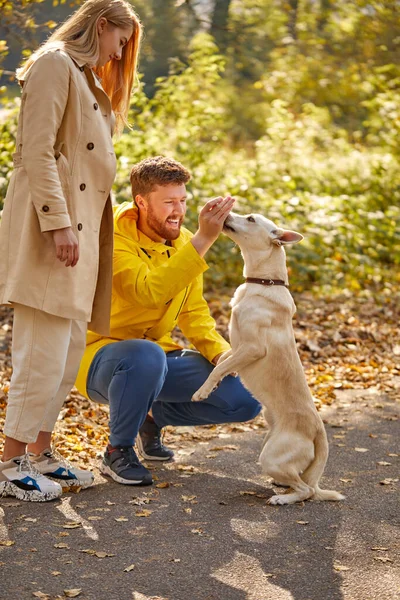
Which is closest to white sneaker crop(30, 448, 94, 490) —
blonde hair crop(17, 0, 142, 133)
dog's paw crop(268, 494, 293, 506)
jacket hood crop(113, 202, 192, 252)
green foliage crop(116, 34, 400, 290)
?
dog's paw crop(268, 494, 293, 506)

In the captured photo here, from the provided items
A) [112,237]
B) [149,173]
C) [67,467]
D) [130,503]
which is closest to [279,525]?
[130,503]

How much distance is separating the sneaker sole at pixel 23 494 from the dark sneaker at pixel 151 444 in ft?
3.04

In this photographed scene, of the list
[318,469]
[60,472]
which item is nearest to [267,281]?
[318,469]

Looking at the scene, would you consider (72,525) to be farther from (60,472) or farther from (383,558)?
(383,558)

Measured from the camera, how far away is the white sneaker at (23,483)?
12.8 feet

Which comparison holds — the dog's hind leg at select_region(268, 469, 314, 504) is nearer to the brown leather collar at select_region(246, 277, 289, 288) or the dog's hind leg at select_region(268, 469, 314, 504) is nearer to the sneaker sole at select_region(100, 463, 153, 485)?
the sneaker sole at select_region(100, 463, 153, 485)

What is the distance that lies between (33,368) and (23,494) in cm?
61

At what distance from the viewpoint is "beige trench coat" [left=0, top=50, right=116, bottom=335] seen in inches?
143

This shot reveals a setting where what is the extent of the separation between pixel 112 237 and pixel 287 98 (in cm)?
2078

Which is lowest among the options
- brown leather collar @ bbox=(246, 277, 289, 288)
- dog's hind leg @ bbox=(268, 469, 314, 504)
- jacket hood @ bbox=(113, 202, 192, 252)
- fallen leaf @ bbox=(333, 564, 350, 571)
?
dog's hind leg @ bbox=(268, 469, 314, 504)

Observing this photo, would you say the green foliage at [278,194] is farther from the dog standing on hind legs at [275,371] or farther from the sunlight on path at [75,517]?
the sunlight on path at [75,517]

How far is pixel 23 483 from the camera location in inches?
154

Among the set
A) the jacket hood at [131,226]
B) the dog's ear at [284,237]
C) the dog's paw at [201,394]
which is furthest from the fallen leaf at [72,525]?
the dog's ear at [284,237]

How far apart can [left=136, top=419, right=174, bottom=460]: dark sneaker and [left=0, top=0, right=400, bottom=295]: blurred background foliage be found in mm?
3741
